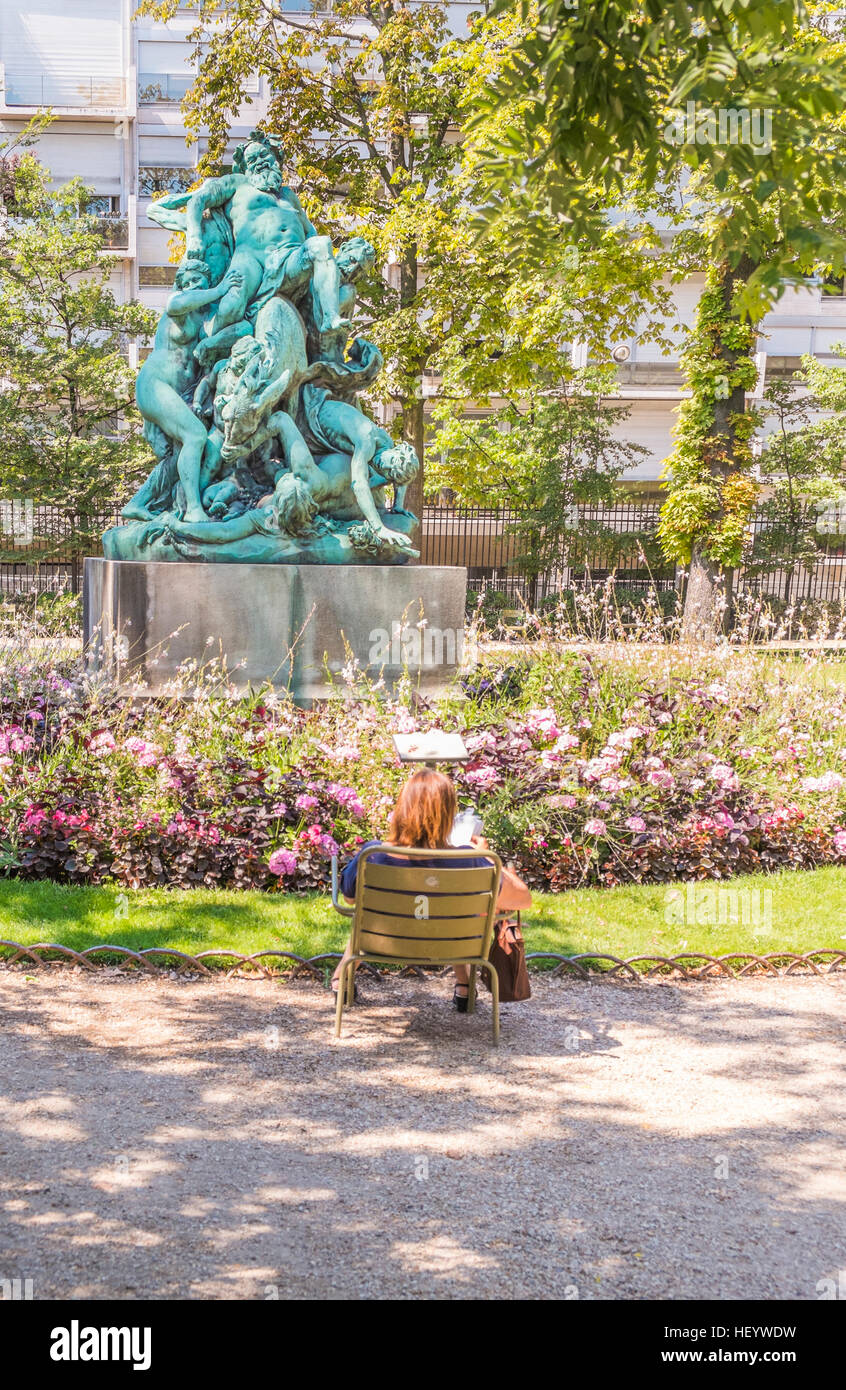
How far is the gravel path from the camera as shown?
3342mm

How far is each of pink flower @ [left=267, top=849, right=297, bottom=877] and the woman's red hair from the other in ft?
5.40

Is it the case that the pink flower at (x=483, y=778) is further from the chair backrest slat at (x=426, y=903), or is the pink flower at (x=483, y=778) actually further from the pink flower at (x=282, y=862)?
the chair backrest slat at (x=426, y=903)

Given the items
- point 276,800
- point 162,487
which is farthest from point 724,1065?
point 162,487

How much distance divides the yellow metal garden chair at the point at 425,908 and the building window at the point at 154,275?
3720cm

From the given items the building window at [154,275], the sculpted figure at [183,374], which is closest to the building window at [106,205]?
the building window at [154,275]

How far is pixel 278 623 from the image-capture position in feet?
29.7

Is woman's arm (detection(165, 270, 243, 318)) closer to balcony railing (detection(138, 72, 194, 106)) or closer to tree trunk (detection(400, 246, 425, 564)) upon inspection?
tree trunk (detection(400, 246, 425, 564))

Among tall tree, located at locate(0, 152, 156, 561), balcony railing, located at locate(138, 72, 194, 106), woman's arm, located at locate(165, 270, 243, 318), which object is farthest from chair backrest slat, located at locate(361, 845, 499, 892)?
balcony railing, located at locate(138, 72, 194, 106)

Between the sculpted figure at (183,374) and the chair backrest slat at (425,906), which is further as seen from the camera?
the sculpted figure at (183,374)

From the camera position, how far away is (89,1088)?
14.7 feet

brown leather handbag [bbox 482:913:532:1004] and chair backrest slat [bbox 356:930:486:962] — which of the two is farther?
brown leather handbag [bbox 482:913:532:1004]

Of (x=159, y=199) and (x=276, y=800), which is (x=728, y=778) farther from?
(x=159, y=199)

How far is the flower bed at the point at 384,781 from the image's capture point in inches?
265

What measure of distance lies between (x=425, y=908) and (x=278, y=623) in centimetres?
457
